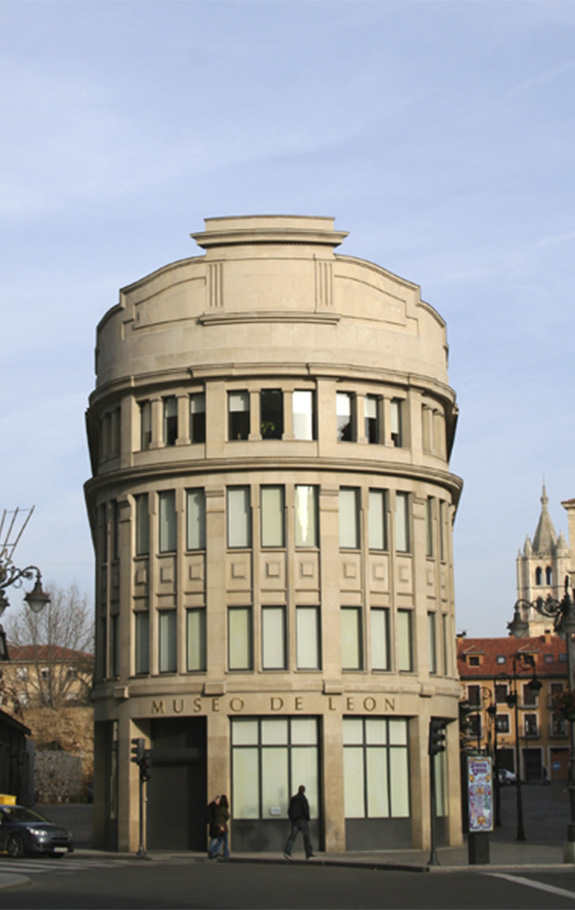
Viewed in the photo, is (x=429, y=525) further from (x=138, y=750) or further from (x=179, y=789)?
(x=138, y=750)

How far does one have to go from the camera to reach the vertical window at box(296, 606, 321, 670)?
4162cm

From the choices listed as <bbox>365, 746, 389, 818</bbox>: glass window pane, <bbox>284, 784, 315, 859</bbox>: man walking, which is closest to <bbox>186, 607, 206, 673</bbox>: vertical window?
<bbox>365, 746, 389, 818</bbox>: glass window pane

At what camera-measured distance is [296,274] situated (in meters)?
44.0

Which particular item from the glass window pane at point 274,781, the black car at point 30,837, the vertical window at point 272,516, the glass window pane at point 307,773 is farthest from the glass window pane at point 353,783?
the black car at point 30,837

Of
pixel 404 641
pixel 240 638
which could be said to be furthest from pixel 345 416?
pixel 240 638

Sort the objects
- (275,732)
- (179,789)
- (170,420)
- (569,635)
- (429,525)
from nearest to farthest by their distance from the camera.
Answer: (569,635) → (275,732) → (179,789) → (170,420) → (429,525)

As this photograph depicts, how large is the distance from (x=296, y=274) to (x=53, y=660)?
2746 inches

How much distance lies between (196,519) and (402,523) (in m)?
6.74

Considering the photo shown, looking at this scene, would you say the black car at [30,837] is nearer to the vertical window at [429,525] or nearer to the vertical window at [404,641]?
the vertical window at [404,641]

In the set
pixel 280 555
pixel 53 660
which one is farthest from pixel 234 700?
pixel 53 660

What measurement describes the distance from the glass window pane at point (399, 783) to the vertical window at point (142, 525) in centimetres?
1017

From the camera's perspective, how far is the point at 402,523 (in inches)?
1732

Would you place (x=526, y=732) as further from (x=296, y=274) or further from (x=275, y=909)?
(x=275, y=909)

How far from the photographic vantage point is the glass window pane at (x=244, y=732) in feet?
135
